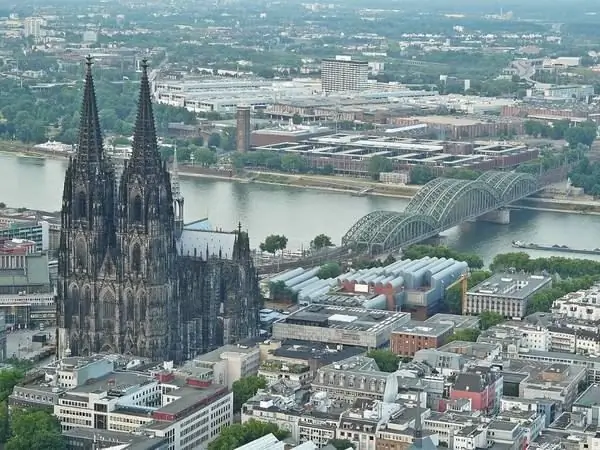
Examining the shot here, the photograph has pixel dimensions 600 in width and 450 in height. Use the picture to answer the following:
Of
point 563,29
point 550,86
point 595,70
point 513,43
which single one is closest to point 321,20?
point 563,29

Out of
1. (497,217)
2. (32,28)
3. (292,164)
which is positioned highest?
(32,28)

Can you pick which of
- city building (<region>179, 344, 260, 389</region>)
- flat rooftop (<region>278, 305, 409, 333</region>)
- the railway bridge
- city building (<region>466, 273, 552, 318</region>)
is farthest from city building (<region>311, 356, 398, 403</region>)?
the railway bridge

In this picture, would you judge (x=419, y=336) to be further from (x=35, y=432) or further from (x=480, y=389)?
(x=35, y=432)

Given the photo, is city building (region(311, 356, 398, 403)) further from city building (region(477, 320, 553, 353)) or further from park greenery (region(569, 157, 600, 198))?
park greenery (region(569, 157, 600, 198))

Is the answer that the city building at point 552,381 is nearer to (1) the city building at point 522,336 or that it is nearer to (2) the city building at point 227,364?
(1) the city building at point 522,336

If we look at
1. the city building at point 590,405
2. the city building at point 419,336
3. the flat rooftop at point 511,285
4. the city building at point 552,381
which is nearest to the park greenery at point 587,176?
the flat rooftop at point 511,285

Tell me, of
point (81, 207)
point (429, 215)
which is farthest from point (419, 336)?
point (429, 215)

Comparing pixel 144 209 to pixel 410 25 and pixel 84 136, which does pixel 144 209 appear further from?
pixel 410 25
